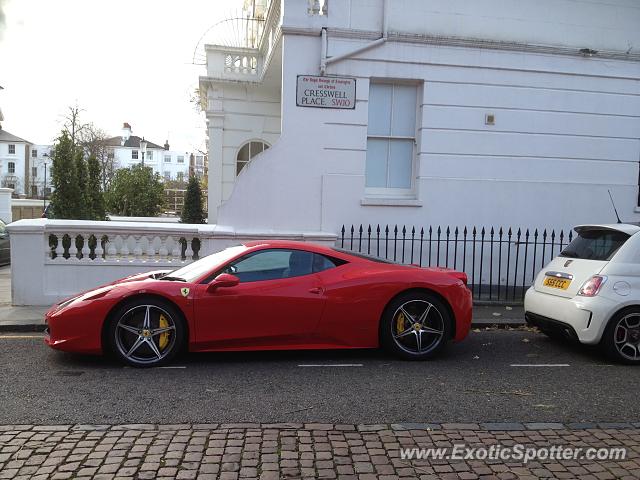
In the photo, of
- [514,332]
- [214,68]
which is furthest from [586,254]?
[214,68]

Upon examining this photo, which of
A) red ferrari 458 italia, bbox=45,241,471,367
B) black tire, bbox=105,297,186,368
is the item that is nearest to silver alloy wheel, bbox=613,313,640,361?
red ferrari 458 italia, bbox=45,241,471,367

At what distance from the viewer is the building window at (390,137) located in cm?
1027

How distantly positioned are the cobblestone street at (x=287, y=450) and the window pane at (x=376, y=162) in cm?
688

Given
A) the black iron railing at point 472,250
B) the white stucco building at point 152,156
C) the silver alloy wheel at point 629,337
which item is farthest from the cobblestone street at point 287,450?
the white stucco building at point 152,156

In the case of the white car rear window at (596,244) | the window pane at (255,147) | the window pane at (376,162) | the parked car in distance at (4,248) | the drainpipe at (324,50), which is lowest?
the parked car in distance at (4,248)

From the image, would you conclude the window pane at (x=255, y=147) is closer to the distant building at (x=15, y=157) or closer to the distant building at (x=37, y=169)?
the distant building at (x=37, y=169)

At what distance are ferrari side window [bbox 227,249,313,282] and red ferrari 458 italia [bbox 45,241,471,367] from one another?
11 millimetres

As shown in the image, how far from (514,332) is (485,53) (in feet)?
18.1

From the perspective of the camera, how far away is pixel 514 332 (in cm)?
744

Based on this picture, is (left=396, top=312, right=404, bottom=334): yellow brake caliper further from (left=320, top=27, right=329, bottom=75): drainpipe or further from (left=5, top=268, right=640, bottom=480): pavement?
(left=320, top=27, right=329, bottom=75): drainpipe

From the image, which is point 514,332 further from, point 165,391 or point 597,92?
point 597,92

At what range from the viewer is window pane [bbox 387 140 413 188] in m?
10.4

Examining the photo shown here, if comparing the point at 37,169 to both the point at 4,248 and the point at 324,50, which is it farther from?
the point at 324,50

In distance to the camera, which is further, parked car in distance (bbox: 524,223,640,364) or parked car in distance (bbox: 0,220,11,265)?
parked car in distance (bbox: 0,220,11,265)
